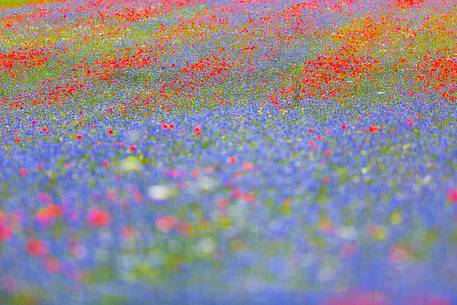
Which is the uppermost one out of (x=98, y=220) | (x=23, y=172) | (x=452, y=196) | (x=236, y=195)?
(x=23, y=172)

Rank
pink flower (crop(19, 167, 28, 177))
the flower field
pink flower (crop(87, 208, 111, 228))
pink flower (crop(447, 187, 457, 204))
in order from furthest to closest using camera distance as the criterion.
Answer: pink flower (crop(19, 167, 28, 177)) < pink flower (crop(447, 187, 457, 204)) < pink flower (crop(87, 208, 111, 228)) < the flower field

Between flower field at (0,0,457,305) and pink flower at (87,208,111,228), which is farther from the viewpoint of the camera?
pink flower at (87,208,111,228)

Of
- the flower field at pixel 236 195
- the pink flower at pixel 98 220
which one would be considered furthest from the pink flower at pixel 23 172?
the pink flower at pixel 98 220

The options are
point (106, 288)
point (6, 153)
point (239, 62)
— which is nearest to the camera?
point (106, 288)

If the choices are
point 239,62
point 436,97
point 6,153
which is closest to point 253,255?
point 6,153

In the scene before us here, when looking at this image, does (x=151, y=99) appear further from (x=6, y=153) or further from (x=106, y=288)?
(x=106, y=288)

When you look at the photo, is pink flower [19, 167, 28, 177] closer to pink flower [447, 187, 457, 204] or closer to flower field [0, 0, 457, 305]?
flower field [0, 0, 457, 305]

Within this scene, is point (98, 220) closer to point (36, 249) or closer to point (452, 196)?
point (36, 249)

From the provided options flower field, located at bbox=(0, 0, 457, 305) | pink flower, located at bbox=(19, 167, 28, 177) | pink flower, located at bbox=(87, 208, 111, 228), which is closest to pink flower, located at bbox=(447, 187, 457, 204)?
flower field, located at bbox=(0, 0, 457, 305)

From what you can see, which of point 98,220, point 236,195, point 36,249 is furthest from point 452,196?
point 36,249
